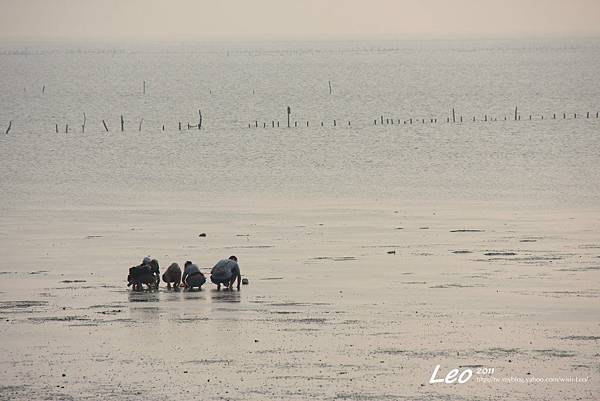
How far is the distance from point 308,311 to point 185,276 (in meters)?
4.52

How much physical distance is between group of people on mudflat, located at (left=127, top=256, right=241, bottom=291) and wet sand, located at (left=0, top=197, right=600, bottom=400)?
1.07 ft

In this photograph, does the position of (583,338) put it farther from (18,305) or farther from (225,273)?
(18,305)

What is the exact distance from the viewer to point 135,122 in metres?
132

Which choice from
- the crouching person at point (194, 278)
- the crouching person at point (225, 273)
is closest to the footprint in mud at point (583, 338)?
the crouching person at point (225, 273)

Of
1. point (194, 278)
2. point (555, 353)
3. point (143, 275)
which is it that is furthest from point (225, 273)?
point (555, 353)

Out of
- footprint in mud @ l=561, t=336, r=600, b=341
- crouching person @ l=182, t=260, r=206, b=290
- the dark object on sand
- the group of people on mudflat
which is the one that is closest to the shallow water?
footprint in mud @ l=561, t=336, r=600, b=341

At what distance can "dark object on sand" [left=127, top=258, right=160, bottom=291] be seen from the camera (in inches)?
1291

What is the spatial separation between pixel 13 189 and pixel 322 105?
99527mm

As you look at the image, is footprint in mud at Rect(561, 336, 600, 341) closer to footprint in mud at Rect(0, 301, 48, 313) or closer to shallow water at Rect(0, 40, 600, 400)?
shallow water at Rect(0, 40, 600, 400)

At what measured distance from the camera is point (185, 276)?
→ 109ft

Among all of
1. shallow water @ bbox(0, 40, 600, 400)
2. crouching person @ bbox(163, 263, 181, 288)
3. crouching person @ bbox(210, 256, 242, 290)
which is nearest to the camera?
shallow water @ bbox(0, 40, 600, 400)

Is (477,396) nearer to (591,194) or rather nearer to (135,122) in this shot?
(591,194)

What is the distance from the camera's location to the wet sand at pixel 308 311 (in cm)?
2319

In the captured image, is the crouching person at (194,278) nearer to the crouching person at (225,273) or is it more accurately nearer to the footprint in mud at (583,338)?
the crouching person at (225,273)
